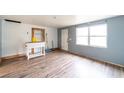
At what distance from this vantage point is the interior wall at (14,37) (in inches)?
189

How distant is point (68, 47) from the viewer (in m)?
7.01

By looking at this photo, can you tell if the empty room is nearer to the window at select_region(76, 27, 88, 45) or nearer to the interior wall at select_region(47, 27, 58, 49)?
the window at select_region(76, 27, 88, 45)

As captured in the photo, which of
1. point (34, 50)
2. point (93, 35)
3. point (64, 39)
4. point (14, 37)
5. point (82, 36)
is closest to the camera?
point (93, 35)

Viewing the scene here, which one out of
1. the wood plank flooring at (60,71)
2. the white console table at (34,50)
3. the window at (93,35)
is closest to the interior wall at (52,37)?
the white console table at (34,50)

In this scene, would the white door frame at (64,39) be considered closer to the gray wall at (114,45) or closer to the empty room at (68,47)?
the empty room at (68,47)

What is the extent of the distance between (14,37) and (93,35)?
4493 millimetres

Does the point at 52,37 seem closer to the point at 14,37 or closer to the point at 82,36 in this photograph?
the point at 82,36

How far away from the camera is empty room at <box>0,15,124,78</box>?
3191 millimetres

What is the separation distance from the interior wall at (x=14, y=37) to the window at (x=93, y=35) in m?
Answer: 3.34

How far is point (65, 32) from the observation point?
729 cm

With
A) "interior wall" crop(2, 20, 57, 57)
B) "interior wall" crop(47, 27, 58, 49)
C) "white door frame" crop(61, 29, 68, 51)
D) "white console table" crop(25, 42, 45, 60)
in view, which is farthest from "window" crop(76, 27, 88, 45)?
"interior wall" crop(2, 20, 57, 57)

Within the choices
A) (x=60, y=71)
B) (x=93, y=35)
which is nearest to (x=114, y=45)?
(x=93, y=35)
